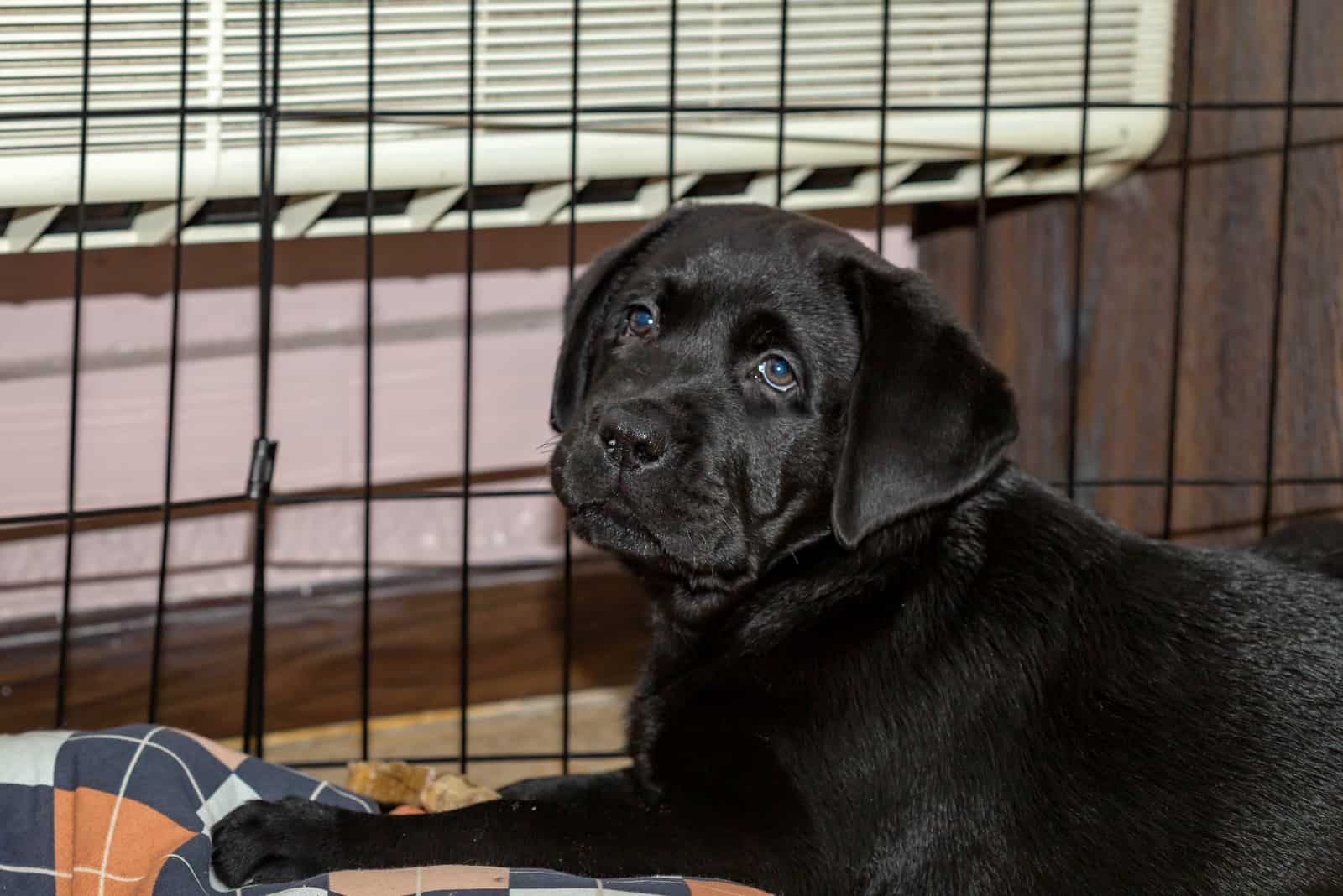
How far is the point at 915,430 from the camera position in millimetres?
1801

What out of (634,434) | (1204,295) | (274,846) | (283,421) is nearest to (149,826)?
(274,846)

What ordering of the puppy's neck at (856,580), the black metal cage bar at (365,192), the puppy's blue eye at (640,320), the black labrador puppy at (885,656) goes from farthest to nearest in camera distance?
the black metal cage bar at (365,192) → the puppy's blue eye at (640,320) → the puppy's neck at (856,580) → the black labrador puppy at (885,656)

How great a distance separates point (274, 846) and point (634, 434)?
2.15 ft

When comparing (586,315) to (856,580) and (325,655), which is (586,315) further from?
(325,655)

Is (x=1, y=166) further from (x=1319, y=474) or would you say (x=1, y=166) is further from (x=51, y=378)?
(x=1319, y=474)

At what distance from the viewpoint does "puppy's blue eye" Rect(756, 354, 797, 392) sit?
6.38 feet

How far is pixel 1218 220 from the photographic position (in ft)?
10.4

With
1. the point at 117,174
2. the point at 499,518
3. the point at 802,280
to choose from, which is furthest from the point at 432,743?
the point at 802,280

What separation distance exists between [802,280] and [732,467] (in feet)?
0.91

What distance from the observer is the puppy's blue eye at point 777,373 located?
1.94 metres

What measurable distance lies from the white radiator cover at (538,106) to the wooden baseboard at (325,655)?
943 millimetres

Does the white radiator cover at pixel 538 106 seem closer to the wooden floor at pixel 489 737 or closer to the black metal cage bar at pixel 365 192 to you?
the black metal cage bar at pixel 365 192

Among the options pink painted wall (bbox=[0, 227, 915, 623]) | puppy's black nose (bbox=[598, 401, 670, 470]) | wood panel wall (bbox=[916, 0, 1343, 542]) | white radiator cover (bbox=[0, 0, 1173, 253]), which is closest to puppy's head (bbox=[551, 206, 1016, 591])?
puppy's black nose (bbox=[598, 401, 670, 470])

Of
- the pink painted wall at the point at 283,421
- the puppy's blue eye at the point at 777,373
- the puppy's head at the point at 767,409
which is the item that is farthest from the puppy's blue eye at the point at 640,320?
the pink painted wall at the point at 283,421
